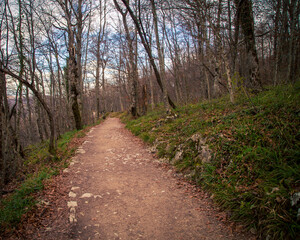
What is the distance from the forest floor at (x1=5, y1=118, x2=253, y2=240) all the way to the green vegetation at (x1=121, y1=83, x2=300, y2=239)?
294 mm

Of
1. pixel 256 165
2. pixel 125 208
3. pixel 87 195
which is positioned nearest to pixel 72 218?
pixel 87 195

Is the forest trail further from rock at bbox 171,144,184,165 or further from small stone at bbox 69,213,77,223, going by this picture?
rock at bbox 171,144,184,165

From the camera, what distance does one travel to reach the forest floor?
2.34 metres

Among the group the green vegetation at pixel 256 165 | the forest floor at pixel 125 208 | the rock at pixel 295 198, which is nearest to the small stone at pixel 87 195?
the forest floor at pixel 125 208

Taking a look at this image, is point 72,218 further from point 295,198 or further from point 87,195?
point 295,198

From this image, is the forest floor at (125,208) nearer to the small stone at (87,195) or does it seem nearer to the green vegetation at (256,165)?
the small stone at (87,195)

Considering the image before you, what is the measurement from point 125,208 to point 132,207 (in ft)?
0.41

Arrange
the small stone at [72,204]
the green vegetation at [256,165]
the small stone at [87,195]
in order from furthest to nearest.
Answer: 1. the small stone at [87,195]
2. the small stone at [72,204]
3. the green vegetation at [256,165]

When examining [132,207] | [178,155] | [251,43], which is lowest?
[132,207]

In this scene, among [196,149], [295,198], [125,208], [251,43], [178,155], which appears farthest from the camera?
[251,43]

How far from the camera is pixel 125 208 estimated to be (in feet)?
9.55

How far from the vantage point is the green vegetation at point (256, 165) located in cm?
200

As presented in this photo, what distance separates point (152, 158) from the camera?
5.27 m

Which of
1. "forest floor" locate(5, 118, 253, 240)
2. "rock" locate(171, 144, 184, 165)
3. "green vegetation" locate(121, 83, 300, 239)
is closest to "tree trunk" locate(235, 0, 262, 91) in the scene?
"green vegetation" locate(121, 83, 300, 239)
